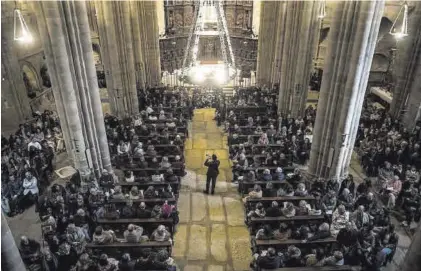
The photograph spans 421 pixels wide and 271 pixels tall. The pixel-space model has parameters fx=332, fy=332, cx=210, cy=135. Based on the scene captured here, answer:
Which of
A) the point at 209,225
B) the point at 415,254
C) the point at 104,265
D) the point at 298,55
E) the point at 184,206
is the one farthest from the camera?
the point at 298,55

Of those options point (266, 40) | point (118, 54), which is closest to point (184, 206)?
point (118, 54)

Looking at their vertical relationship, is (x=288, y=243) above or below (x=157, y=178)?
below

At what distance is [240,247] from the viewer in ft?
30.3

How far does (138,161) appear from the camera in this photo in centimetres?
1226

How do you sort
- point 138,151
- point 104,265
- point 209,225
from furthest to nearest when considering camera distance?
point 138,151 → point 209,225 → point 104,265

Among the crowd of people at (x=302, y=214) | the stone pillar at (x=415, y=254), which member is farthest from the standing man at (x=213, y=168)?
the stone pillar at (x=415, y=254)

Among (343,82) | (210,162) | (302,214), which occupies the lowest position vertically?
(302,214)

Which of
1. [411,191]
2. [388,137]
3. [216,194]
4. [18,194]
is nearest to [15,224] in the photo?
[18,194]

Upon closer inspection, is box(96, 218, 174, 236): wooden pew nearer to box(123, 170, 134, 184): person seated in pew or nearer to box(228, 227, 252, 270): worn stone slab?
box(228, 227, 252, 270): worn stone slab

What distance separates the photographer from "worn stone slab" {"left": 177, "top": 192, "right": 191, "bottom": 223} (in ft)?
34.0

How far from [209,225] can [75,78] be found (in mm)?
6124

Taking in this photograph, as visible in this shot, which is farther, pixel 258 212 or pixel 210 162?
pixel 210 162

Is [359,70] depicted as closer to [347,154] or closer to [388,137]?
[347,154]

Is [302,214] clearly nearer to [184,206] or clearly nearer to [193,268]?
[193,268]
